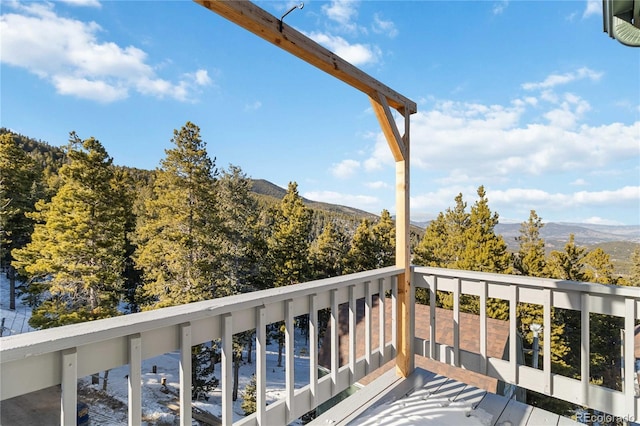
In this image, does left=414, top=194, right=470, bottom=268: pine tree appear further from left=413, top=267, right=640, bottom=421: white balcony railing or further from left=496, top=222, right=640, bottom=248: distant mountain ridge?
left=413, top=267, right=640, bottom=421: white balcony railing

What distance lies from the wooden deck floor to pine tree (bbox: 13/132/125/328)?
11.7 m

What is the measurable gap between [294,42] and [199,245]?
1152 centimetres

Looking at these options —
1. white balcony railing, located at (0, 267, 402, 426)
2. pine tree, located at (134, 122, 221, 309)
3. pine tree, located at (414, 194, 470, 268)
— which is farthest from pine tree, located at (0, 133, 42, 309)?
pine tree, located at (414, 194, 470, 268)

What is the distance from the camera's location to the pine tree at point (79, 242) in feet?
34.7

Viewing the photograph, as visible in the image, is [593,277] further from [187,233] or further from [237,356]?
[187,233]

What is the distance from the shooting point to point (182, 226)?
1205 centimetres

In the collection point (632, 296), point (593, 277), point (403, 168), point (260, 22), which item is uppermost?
point (260, 22)

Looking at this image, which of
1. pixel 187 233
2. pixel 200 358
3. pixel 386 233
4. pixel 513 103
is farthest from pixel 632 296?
pixel 386 233

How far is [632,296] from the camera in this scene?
183 centimetres

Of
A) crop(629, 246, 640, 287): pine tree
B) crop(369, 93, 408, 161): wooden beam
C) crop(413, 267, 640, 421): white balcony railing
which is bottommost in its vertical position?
crop(629, 246, 640, 287): pine tree

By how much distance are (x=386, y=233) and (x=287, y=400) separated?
16969mm

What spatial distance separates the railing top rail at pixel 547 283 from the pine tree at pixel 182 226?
36.2 feet

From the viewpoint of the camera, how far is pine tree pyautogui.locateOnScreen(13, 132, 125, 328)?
10562 millimetres

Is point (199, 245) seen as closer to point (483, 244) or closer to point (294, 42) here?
point (294, 42)
